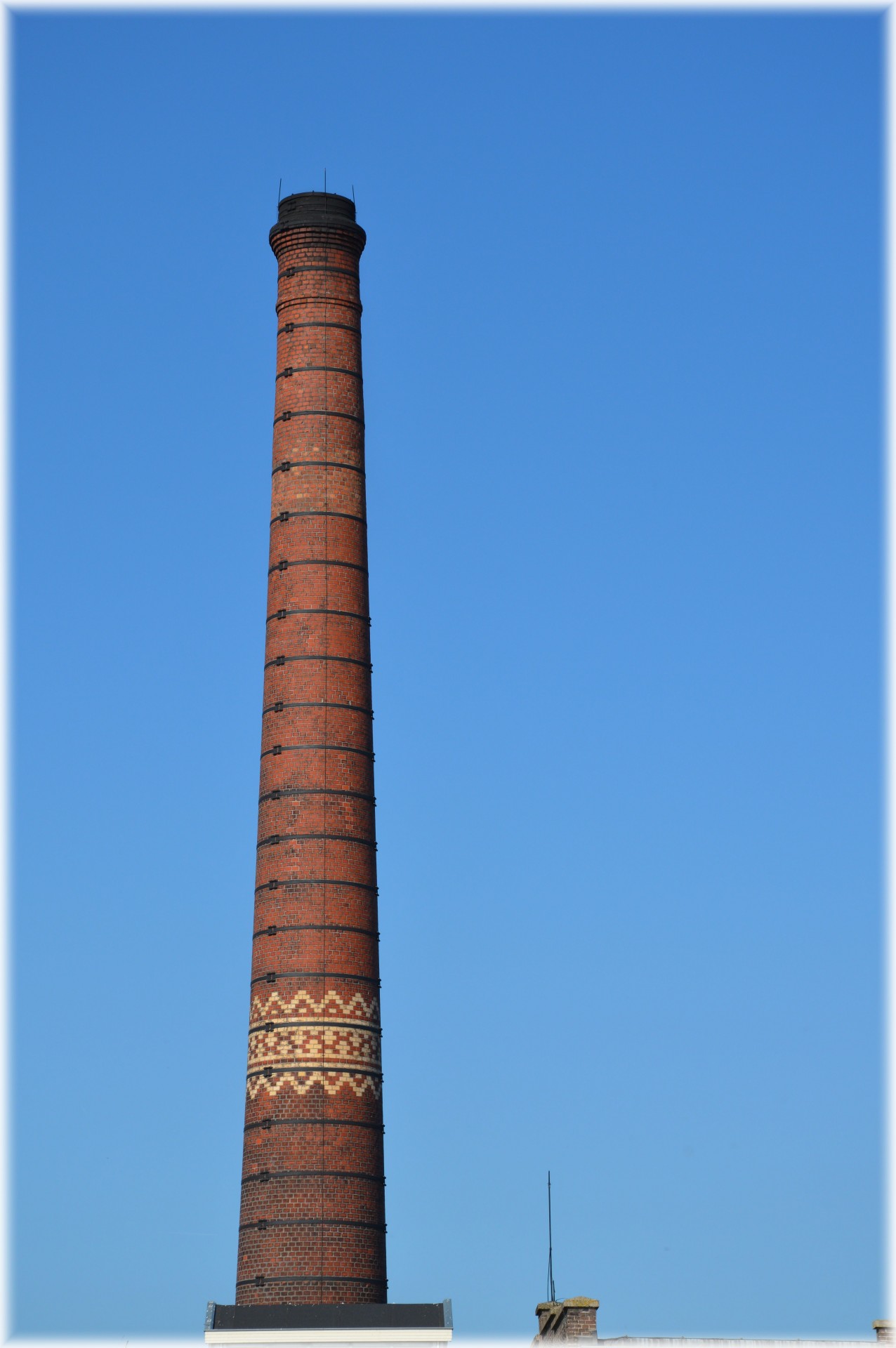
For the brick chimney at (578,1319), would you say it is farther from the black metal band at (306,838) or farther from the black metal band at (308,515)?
the black metal band at (308,515)

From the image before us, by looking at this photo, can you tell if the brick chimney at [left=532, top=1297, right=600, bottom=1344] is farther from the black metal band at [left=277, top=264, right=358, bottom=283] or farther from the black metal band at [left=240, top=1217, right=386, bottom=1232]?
the black metal band at [left=277, top=264, right=358, bottom=283]

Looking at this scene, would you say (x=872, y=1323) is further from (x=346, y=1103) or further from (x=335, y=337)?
(x=335, y=337)

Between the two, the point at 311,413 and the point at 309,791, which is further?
the point at 311,413

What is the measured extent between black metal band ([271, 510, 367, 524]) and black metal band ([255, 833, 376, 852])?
5.48 meters

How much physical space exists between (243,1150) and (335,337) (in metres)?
13.9

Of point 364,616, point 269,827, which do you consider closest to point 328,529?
point 364,616

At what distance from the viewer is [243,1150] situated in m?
35.6

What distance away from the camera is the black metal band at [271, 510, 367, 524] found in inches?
1490

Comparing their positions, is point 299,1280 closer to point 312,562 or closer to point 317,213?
point 312,562

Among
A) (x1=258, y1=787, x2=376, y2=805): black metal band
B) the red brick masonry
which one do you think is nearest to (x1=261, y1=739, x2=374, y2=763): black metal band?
the red brick masonry

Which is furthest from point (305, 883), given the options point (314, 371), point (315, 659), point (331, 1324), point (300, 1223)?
point (314, 371)

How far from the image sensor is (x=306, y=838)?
36.1 m

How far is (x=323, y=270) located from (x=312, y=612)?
6.25 m

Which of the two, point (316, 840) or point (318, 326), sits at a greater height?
point (318, 326)
